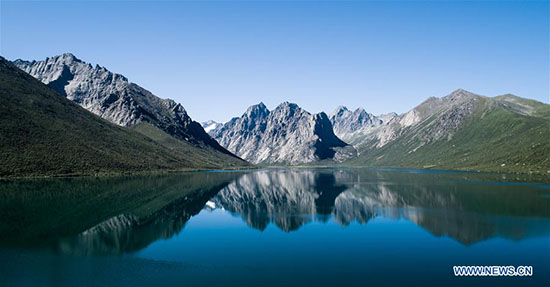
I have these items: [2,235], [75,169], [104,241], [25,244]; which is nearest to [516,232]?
[104,241]

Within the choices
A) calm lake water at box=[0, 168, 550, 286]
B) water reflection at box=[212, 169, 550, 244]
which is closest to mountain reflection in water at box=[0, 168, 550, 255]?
water reflection at box=[212, 169, 550, 244]

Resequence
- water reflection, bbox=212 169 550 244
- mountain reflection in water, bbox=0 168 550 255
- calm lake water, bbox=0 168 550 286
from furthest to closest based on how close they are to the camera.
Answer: water reflection, bbox=212 169 550 244 → mountain reflection in water, bbox=0 168 550 255 → calm lake water, bbox=0 168 550 286

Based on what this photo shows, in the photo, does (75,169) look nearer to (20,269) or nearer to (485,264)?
(20,269)

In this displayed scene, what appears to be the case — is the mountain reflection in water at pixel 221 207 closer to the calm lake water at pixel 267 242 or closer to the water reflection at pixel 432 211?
the water reflection at pixel 432 211

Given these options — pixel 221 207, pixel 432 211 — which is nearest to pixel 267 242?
pixel 221 207

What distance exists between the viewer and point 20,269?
38.8 m

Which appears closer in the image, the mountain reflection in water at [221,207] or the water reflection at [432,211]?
the mountain reflection in water at [221,207]

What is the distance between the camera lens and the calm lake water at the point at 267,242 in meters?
37.4

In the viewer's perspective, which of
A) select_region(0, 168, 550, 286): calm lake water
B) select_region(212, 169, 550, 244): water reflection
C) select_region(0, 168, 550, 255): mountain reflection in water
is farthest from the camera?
select_region(212, 169, 550, 244): water reflection

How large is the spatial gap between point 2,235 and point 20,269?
2238cm

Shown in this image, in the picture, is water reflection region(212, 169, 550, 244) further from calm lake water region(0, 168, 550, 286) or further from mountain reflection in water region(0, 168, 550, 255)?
calm lake water region(0, 168, 550, 286)

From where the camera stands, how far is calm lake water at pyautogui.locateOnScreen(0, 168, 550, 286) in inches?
1474

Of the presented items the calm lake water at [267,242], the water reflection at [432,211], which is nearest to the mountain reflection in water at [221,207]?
the water reflection at [432,211]

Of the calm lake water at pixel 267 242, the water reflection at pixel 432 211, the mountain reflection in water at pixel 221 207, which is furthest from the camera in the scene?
the water reflection at pixel 432 211
